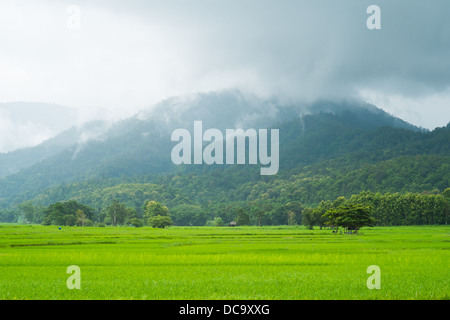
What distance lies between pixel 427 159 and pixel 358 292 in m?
198

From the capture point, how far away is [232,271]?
26.0 meters

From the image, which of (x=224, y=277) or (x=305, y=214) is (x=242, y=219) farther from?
(x=224, y=277)

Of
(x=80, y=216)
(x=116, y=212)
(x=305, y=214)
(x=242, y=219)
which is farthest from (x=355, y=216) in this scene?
(x=116, y=212)

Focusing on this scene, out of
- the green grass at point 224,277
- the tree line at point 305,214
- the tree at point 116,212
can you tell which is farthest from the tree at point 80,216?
the green grass at point 224,277

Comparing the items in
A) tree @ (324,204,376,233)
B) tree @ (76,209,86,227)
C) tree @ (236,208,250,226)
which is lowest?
tree @ (236,208,250,226)

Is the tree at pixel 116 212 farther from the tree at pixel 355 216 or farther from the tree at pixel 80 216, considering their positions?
the tree at pixel 355 216

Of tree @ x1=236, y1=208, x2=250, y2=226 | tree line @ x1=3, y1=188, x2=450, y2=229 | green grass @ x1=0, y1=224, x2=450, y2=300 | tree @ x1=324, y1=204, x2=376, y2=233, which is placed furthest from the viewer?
tree @ x1=236, y1=208, x2=250, y2=226

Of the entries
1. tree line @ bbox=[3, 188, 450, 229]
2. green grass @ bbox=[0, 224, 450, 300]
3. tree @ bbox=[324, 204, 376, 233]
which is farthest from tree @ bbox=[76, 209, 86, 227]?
green grass @ bbox=[0, 224, 450, 300]

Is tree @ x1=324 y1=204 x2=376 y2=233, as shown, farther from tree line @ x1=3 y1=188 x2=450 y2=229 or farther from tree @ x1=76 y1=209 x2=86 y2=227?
tree @ x1=76 y1=209 x2=86 y2=227

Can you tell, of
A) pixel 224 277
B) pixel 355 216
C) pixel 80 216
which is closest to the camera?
pixel 224 277

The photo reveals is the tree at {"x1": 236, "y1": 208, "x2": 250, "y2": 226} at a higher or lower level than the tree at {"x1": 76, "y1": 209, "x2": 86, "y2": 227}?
lower

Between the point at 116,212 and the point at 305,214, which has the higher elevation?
the point at 305,214
